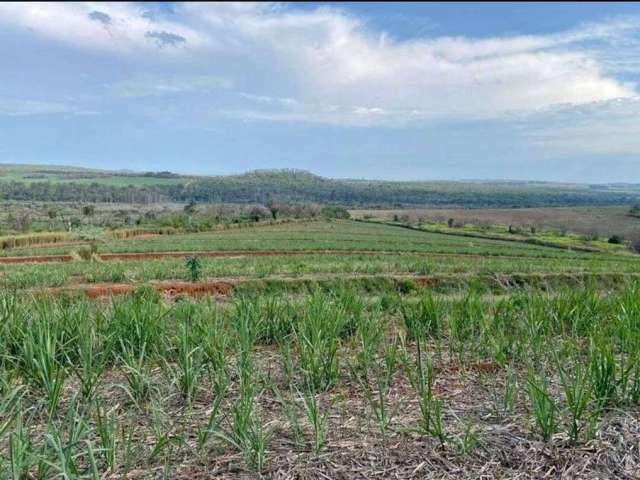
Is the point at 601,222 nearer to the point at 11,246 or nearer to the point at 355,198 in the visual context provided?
the point at 11,246

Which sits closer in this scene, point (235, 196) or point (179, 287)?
point (179, 287)

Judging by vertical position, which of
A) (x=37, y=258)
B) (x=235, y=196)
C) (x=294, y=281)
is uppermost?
(x=235, y=196)

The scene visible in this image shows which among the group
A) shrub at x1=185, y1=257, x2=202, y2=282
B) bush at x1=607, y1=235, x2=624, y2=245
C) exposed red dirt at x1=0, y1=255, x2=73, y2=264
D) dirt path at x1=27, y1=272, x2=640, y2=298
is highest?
shrub at x1=185, y1=257, x2=202, y2=282

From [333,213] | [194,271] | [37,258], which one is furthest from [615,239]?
[37,258]

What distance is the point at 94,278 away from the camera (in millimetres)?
17906

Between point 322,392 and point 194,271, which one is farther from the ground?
point 322,392

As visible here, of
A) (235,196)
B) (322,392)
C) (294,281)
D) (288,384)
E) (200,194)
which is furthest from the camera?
(235,196)

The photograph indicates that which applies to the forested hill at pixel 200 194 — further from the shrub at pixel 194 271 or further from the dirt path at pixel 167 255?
the shrub at pixel 194 271

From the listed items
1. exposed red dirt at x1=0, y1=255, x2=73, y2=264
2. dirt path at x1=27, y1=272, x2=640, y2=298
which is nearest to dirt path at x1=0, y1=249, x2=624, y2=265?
exposed red dirt at x1=0, y1=255, x2=73, y2=264

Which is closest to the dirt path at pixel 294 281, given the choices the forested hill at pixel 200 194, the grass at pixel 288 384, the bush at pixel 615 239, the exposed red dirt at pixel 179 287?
the exposed red dirt at pixel 179 287

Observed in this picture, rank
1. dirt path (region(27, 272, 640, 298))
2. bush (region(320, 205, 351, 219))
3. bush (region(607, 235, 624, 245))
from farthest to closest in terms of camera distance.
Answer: bush (region(320, 205, 351, 219)), bush (region(607, 235, 624, 245)), dirt path (region(27, 272, 640, 298))

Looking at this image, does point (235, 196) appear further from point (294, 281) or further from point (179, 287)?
point (179, 287)

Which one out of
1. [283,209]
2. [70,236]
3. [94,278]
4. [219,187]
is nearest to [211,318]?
[94,278]

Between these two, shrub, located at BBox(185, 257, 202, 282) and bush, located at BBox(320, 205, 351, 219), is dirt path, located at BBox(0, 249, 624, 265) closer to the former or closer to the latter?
shrub, located at BBox(185, 257, 202, 282)
